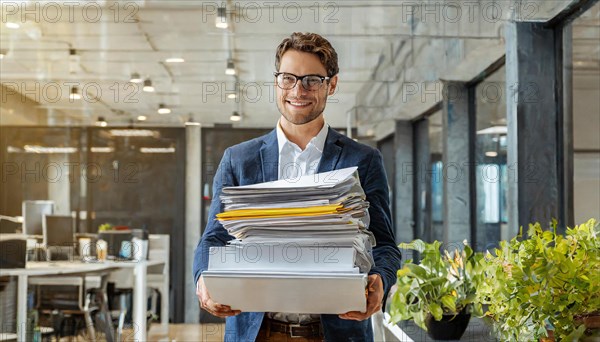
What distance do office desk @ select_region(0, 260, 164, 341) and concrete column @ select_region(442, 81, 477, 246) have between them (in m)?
1.63

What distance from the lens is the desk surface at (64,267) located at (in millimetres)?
3920

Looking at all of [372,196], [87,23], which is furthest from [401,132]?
[372,196]

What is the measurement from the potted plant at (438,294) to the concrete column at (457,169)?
5.53 ft

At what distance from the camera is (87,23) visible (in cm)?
389

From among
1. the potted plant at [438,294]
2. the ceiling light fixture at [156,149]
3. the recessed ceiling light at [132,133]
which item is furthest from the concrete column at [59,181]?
the potted plant at [438,294]

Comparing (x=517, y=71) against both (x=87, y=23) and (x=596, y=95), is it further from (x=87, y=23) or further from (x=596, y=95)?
(x=87, y=23)

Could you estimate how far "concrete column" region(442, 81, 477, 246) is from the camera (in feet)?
14.2

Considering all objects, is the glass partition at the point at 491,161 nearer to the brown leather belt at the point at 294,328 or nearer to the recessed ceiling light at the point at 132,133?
the recessed ceiling light at the point at 132,133

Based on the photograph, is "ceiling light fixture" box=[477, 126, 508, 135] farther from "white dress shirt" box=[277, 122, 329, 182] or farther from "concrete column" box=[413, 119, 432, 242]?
"white dress shirt" box=[277, 122, 329, 182]

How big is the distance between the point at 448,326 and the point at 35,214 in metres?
2.26

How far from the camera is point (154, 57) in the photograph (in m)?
3.89

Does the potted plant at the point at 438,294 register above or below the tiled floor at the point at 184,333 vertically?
above

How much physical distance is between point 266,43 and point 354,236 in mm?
2830

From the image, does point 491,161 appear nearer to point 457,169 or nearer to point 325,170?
point 457,169
